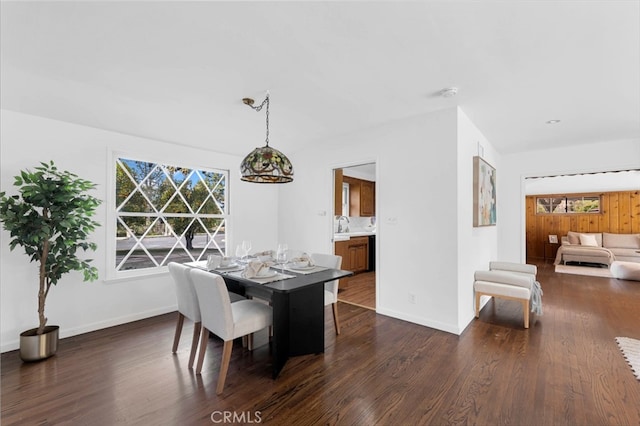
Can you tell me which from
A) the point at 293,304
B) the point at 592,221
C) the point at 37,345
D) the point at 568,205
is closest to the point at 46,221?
the point at 37,345

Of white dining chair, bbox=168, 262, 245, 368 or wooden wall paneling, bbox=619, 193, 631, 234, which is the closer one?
white dining chair, bbox=168, 262, 245, 368

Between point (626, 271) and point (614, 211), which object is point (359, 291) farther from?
point (614, 211)

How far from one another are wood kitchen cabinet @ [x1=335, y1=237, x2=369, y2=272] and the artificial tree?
385 cm

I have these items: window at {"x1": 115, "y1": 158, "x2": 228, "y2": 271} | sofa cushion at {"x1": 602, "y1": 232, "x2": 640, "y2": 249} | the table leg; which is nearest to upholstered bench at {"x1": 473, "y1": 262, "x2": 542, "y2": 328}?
the table leg

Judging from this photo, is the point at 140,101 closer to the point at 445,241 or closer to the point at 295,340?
the point at 295,340

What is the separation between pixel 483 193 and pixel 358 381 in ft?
9.69

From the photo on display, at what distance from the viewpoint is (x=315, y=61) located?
216cm

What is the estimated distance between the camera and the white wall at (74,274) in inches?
111

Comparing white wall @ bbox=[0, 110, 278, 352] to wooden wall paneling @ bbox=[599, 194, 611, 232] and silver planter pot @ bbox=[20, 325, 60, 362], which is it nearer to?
silver planter pot @ bbox=[20, 325, 60, 362]

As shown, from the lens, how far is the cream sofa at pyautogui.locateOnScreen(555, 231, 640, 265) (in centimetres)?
672

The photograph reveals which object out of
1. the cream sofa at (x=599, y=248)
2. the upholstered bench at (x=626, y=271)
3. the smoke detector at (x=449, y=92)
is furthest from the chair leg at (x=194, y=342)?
the cream sofa at (x=599, y=248)

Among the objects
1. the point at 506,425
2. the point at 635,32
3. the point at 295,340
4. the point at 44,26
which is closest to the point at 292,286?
the point at 295,340

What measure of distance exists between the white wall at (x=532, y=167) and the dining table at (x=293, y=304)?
167 inches

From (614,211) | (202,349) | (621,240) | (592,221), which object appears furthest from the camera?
(592,221)
